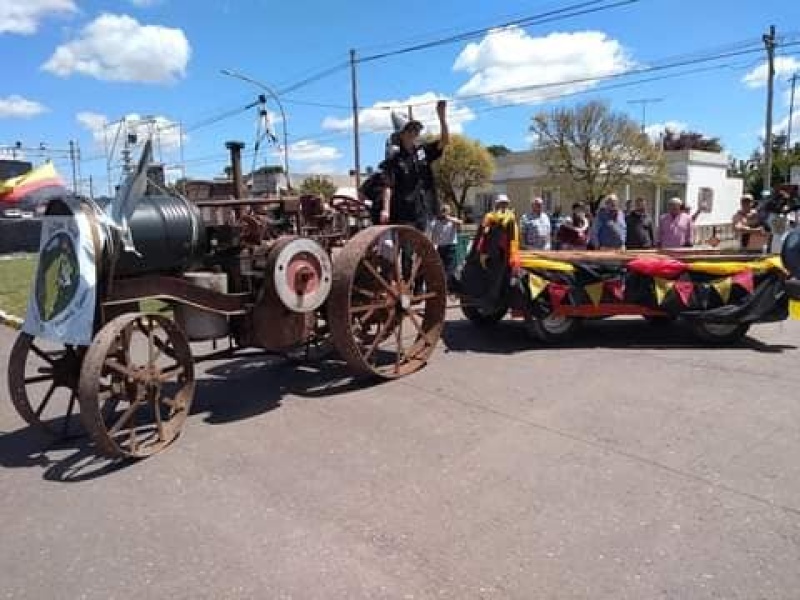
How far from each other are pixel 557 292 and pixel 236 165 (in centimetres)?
327

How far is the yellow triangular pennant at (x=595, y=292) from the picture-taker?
6984mm

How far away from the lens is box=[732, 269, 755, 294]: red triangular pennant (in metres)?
6.73

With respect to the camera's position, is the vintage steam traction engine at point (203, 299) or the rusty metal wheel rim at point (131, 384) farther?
the vintage steam traction engine at point (203, 299)

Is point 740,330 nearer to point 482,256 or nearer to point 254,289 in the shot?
point 482,256

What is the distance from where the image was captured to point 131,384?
171 inches

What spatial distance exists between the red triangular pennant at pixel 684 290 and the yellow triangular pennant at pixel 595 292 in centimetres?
70

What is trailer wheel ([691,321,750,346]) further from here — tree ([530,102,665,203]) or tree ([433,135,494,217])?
tree ([433,135,494,217])

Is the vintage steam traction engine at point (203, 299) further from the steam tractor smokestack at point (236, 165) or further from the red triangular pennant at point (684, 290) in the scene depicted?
the red triangular pennant at point (684, 290)

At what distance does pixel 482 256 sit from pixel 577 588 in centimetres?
481

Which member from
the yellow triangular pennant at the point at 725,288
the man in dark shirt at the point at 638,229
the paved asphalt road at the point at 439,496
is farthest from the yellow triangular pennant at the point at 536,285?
the man in dark shirt at the point at 638,229

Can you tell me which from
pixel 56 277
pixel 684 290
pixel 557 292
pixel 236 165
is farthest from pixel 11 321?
pixel 684 290

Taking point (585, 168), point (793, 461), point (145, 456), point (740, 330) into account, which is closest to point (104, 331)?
point (145, 456)

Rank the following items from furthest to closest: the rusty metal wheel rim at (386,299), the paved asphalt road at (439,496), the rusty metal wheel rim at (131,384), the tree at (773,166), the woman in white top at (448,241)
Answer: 1. the tree at (773,166)
2. the woman in white top at (448,241)
3. the rusty metal wheel rim at (386,299)
4. the rusty metal wheel rim at (131,384)
5. the paved asphalt road at (439,496)

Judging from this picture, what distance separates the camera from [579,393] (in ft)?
17.5
